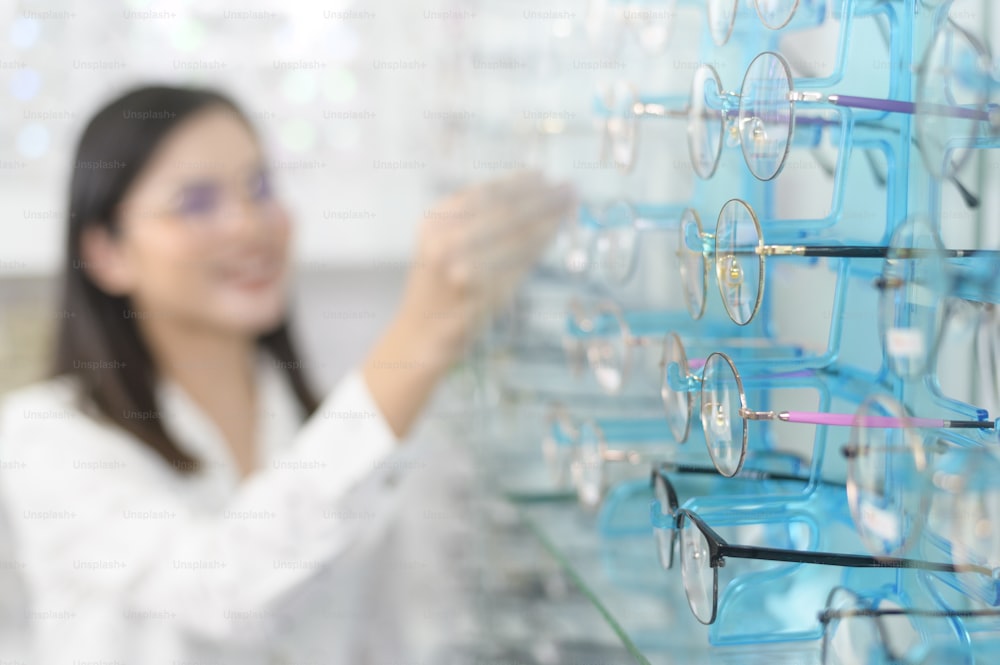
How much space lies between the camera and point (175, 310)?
3.13 feet

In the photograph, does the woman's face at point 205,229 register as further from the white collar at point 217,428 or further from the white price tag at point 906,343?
the white price tag at point 906,343

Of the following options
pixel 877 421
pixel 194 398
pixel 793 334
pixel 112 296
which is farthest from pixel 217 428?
pixel 877 421

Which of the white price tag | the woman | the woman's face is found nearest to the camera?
the white price tag

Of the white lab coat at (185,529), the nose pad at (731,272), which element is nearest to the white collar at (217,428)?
the white lab coat at (185,529)

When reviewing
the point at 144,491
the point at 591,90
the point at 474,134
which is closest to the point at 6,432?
the point at 144,491

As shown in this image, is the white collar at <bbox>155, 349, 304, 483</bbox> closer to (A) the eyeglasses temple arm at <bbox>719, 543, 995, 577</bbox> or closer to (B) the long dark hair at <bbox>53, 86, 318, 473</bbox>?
(B) the long dark hair at <bbox>53, 86, 318, 473</bbox>

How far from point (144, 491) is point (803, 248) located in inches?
27.3

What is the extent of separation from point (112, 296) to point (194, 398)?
Answer: 14 centimetres

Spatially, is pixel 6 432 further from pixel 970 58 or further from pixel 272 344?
pixel 970 58

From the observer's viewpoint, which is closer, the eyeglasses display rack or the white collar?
the eyeglasses display rack

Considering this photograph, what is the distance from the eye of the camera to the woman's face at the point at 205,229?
873 mm

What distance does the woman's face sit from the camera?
0.87m

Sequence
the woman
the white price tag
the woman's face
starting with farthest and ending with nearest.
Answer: the woman's face < the woman < the white price tag

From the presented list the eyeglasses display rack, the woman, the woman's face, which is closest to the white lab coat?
the woman
